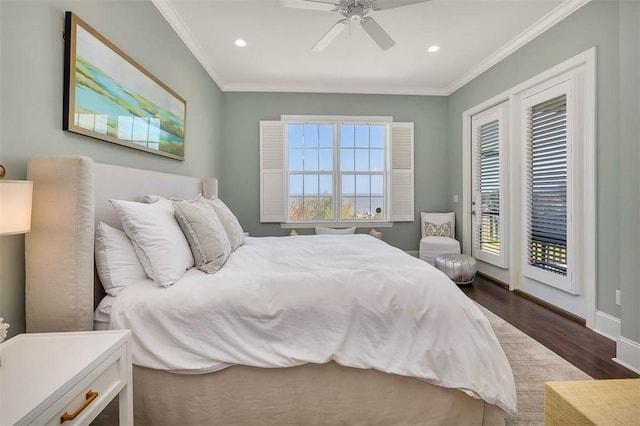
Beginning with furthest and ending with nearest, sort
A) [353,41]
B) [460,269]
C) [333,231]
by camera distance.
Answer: [333,231], [460,269], [353,41]

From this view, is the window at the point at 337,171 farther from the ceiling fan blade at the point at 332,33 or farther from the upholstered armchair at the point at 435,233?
the ceiling fan blade at the point at 332,33

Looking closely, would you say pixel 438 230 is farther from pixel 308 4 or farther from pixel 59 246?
pixel 59 246

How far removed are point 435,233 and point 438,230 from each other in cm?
7

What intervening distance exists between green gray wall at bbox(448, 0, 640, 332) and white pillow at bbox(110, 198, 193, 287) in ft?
9.14

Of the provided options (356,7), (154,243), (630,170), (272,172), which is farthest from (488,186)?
(154,243)

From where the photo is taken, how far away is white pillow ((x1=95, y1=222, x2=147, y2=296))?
1.42 metres

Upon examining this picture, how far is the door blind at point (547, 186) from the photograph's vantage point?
2762 millimetres

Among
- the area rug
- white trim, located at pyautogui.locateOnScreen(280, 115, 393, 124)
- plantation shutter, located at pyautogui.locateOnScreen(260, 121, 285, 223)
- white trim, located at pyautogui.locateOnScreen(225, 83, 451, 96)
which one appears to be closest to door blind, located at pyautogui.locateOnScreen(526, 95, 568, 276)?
the area rug

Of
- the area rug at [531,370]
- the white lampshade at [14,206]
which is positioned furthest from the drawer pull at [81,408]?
the area rug at [531,370]

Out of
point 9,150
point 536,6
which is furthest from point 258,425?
point 536,6

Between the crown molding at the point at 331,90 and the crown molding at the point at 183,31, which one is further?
the crown molding at the point at 331,90

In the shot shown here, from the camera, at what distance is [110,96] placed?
1.87m

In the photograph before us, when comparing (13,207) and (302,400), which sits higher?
(13,207)

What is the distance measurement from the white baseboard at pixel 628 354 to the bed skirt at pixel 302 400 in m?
1.27
